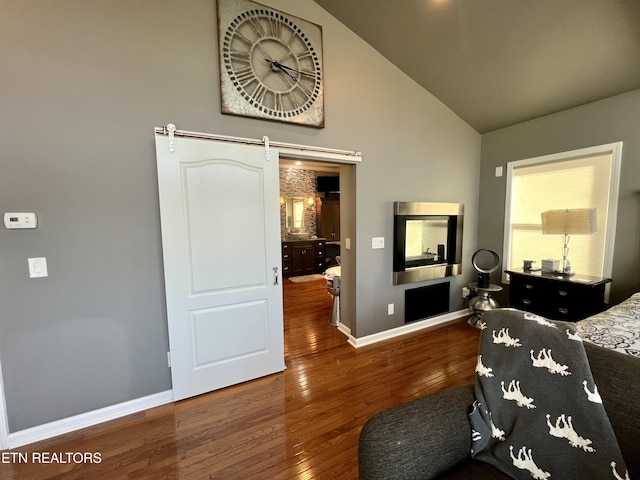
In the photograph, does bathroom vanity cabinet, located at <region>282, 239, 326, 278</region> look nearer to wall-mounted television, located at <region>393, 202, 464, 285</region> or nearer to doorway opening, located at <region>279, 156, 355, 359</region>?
doorway opening, located at <region>279, 156, 355, 359</region>

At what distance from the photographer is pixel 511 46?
2229mm

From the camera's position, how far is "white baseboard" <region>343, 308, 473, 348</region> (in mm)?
2860

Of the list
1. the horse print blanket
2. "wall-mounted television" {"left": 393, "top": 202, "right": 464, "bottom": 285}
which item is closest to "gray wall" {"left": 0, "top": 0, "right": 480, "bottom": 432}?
"wall-mounted television" {"left": 393, "top": 202, "right": 464, "bottom": 285}

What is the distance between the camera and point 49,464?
152 cm

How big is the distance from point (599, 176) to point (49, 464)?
497cm

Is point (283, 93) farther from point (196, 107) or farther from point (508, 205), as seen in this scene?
point (508, 205)

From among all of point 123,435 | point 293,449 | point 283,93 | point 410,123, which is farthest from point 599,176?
point 123,435

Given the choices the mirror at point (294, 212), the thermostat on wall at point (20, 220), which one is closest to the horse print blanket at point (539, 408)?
the thermostat on wall at point (20, 220)

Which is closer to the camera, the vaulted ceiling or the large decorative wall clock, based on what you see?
the vaulted ceiling

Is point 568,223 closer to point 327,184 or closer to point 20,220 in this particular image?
point 20,220

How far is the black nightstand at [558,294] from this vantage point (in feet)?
7.66

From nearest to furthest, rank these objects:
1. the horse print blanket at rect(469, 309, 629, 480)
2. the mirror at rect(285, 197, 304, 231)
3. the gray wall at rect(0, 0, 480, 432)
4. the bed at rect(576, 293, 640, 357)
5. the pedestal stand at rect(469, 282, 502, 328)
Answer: the horse print blanket at rect(469, 309, 629, 480) → the bed at rect(576, 293, 640, 357) → the gray wall at rect(0, 0, 480, 432) → the pedestal stand at rect(469, 282, 502, 328) → the mirror at rect(285, 197, 304, 231)

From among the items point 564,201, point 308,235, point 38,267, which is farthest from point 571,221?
point 308,235

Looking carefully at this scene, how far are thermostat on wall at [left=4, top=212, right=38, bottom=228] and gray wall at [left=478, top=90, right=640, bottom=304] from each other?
4.60 meters
